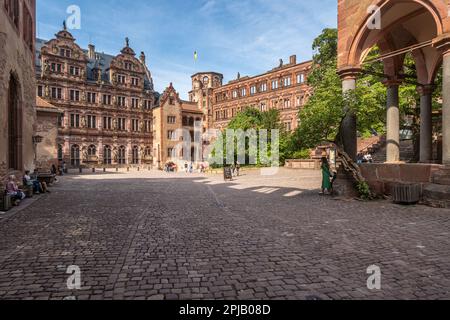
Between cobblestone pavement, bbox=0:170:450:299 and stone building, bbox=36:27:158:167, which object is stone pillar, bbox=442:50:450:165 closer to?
cobblestone pavement, bbox=0:170:450:299

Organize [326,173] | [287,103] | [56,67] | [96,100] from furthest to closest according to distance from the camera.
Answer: [287,103]
[96,100]
[56,67]
[326,173]

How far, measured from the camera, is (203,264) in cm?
513

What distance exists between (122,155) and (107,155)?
2.65 meters

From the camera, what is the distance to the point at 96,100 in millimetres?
52062

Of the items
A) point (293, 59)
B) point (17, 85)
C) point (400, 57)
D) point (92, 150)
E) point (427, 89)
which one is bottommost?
point (92, 150)

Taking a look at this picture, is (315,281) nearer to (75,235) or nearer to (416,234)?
(416,234)

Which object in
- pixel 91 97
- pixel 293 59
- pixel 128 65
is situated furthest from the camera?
pixel 293 59

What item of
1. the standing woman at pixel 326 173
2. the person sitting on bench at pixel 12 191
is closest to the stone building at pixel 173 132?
the person sitting on bench at pixel 12 191

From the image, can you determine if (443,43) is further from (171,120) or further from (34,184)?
(171,120)

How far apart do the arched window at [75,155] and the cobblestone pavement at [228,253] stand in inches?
1699

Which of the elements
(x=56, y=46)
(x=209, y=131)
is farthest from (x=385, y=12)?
(x=209, y=131)

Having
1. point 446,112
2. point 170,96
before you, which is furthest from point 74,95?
point 446,112

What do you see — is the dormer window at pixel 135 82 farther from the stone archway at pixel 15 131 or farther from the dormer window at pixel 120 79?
the stone archway at pixel 15 131

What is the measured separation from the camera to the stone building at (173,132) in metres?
57.1
